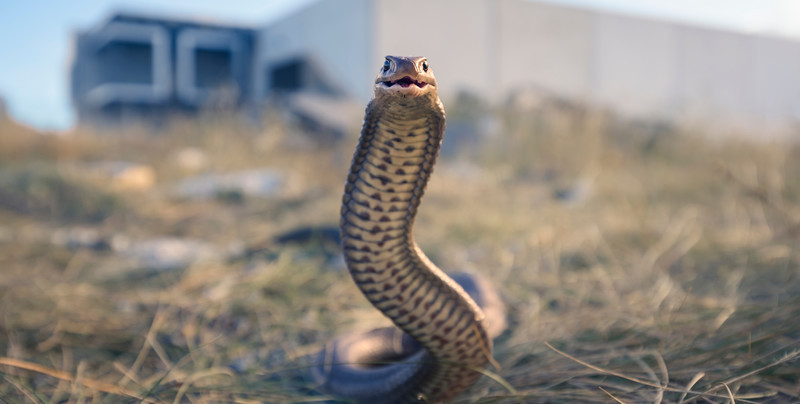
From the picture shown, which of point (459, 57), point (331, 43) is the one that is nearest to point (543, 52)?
point (459, 57)

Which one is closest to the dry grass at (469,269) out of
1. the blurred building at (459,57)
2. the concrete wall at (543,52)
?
the blurred building at (459,57)

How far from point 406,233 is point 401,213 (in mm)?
43

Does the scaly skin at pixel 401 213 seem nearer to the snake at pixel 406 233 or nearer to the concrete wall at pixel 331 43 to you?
the snake at pixel 406 233

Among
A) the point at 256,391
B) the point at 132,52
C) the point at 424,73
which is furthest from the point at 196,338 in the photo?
the point at 132,52

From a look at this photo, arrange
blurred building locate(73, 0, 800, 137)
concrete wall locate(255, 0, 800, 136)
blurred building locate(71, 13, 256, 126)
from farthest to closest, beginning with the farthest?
blurred building locate(71, 13, 256, 126) → blurred building locate(73, 0, 800, 137) → concrete wall locate(255, 0, 800, 136)

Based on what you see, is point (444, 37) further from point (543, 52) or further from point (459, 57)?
point (543, 52)

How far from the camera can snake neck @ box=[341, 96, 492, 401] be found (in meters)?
1.14

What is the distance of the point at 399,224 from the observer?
120 centimetres

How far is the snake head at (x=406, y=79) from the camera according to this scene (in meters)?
1.05

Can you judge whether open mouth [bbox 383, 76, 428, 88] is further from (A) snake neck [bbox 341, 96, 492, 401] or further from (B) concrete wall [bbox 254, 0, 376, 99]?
(B) concrete wall [bbox 254, 0, 376, 99]

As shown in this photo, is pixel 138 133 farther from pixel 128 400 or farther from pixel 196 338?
pixel 128 400

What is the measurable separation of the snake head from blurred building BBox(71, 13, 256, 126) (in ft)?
66.0

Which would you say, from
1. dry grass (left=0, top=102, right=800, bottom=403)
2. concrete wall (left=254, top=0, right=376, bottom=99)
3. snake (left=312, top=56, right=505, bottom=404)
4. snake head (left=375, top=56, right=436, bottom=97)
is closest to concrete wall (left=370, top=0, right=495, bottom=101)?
concrete wall (left=254, top=0, right=376, bottom=99)

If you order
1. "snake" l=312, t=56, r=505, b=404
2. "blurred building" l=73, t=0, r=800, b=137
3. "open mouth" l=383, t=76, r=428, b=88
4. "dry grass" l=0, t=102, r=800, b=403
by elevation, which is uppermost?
"blurred building" l=73, t=0, r=800, b=137
